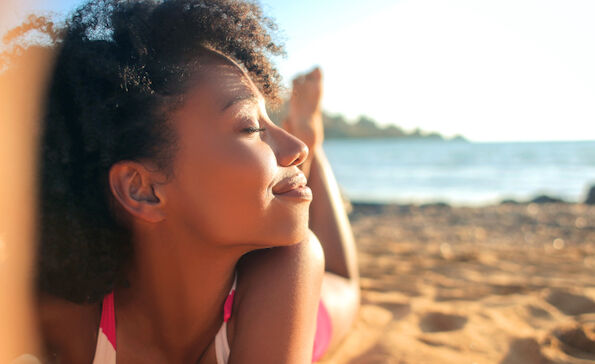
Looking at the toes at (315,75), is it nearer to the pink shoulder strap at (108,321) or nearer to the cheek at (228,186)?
the cheek at (228,186)

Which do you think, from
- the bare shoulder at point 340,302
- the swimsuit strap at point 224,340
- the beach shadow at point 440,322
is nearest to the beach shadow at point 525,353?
the beach shadow at point 440,322

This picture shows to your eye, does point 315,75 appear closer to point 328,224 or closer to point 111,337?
point 328,224

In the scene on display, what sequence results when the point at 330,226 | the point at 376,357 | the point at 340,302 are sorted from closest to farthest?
the point at 376,357
the point at 340,302
the point at 330,226

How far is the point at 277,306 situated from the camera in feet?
5.37

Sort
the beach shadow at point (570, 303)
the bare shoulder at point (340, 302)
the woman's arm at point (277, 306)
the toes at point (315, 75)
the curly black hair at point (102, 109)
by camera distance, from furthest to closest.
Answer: the toes at point (315, 75) → the beach shadow at point (570, 303) → the bare shoulder at point (340, 302) → the woman's arm at point (277, 306) → the curly black hair at point (102, 109)

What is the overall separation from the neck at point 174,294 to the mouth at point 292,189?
0.23 metres

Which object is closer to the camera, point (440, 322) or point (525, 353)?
point (525, 353)

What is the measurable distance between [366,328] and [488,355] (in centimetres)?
67

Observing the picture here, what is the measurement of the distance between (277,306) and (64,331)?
2.38 feet

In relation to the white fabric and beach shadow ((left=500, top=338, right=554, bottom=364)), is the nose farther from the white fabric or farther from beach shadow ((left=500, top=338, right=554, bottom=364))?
beach shadow ((left=500, top=338, right=554, bottom=364))

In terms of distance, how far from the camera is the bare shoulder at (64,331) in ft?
5.40

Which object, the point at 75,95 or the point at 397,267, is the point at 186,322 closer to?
the point at 75,95

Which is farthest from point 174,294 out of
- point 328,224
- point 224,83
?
point 328,224

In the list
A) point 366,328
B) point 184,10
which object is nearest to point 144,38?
point 184,10
